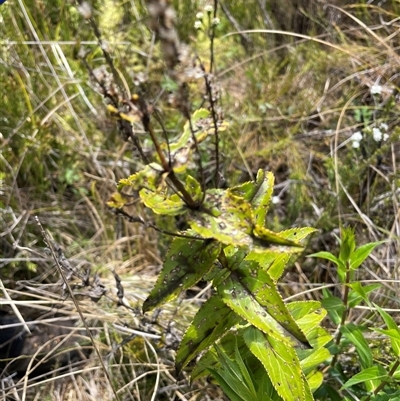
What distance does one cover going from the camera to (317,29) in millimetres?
2498

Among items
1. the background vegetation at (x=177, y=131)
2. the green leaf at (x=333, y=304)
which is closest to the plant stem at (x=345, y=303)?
the green leaf at (x=333, y=304)

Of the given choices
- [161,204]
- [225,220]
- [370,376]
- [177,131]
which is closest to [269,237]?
[225,220]

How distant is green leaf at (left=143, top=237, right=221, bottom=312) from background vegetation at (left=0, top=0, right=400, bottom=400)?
45 centimetres

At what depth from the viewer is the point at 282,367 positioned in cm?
88

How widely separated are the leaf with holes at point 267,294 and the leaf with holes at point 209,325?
0.08 m

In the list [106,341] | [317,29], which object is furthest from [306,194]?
[317,29]

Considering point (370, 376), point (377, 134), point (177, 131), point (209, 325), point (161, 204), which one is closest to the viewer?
point (161, 204)

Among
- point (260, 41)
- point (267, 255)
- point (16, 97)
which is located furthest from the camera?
point (260, 41)

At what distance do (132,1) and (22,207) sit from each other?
1221 mm

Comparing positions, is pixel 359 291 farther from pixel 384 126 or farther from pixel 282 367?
pixel 384 126

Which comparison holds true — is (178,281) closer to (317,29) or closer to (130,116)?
(130,116)

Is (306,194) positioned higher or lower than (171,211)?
lower

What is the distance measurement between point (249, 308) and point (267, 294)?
0.13 feet

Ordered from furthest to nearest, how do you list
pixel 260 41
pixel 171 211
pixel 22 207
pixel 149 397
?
1. pixel 260 41
2. pixel 22 207
3. pixel 149 397
4. pixel 171 211
